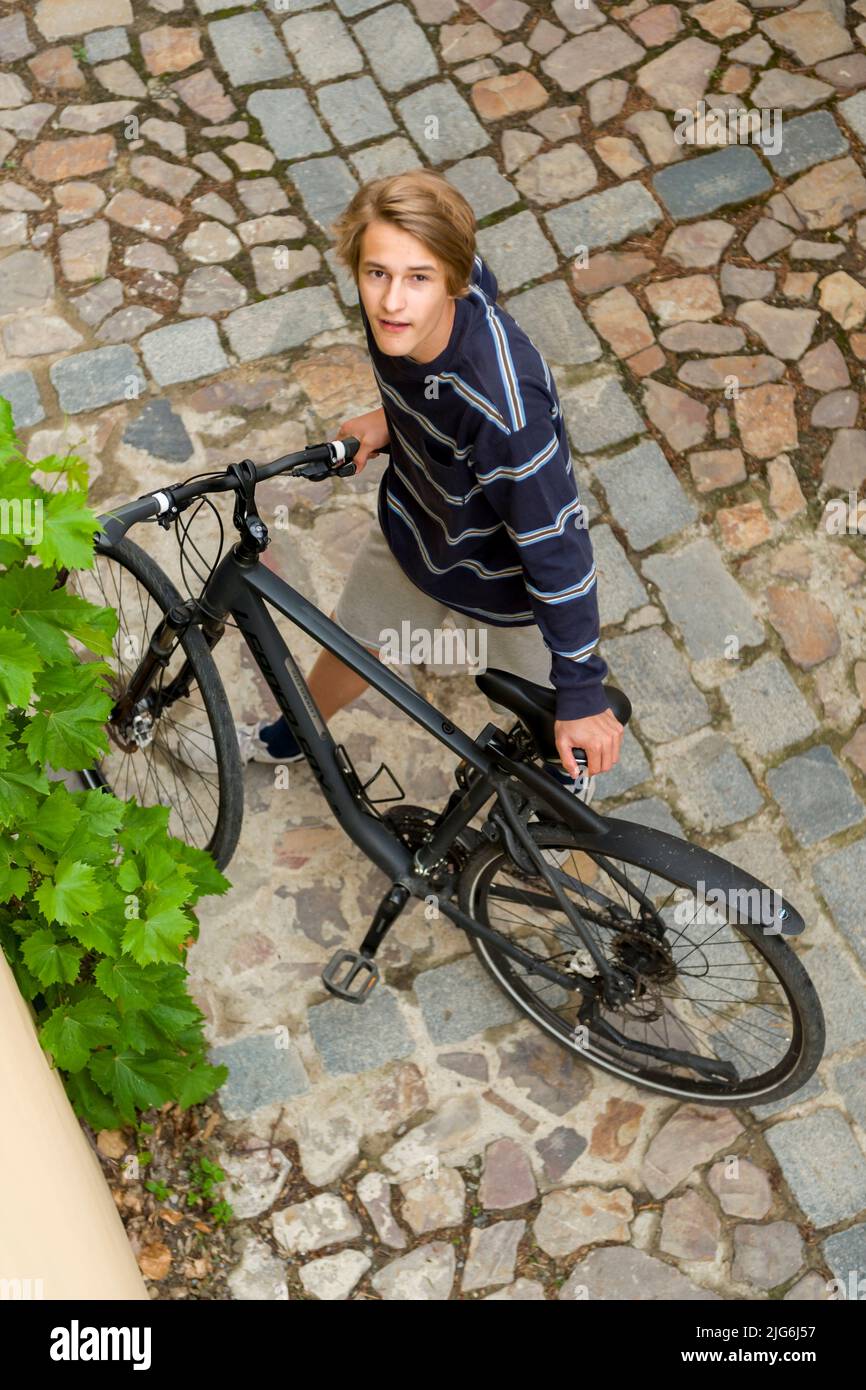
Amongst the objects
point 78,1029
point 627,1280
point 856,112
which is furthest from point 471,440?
point 856,112

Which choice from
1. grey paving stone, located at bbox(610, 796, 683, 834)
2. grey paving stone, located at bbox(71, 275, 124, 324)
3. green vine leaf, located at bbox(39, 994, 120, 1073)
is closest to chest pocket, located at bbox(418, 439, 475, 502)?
green vine leaf, located at bbox(39, 994, 120, 1073)

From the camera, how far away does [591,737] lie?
2873mm

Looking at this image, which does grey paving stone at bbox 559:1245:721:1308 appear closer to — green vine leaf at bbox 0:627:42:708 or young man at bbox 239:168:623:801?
young man at bbox 239:168:623:801

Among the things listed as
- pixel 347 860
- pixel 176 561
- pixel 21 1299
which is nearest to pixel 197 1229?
pixel 347 860

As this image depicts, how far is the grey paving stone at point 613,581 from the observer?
435 centimetres

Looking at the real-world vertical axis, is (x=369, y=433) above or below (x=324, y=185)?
below

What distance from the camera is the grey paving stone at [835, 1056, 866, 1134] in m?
3.70

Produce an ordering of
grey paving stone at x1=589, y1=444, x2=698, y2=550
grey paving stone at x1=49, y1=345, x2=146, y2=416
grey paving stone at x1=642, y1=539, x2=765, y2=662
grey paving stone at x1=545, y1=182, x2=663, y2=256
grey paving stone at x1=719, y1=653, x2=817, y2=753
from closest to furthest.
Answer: grey paving stone at x1=719, y1=653, x2=817, y2=753, grey paving stone at x1=642, y1=539, x2=765, y2=662, grey paving stone at x1=589, y1=444, x2=698, y2=550, grey paving stone at x1=49, y1=345, x2=146, y2=416, grey paving stone at x1=545, y1=182, x2=663, y2=256

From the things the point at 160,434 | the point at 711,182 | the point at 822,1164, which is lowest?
the point at 822,1164

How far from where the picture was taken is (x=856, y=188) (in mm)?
5121

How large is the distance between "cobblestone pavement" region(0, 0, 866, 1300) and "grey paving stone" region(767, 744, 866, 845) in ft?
0.04

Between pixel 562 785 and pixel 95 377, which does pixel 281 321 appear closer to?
pixel 95 377

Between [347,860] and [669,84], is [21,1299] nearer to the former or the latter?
[347,860]

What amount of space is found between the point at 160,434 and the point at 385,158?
1496 millimetres
